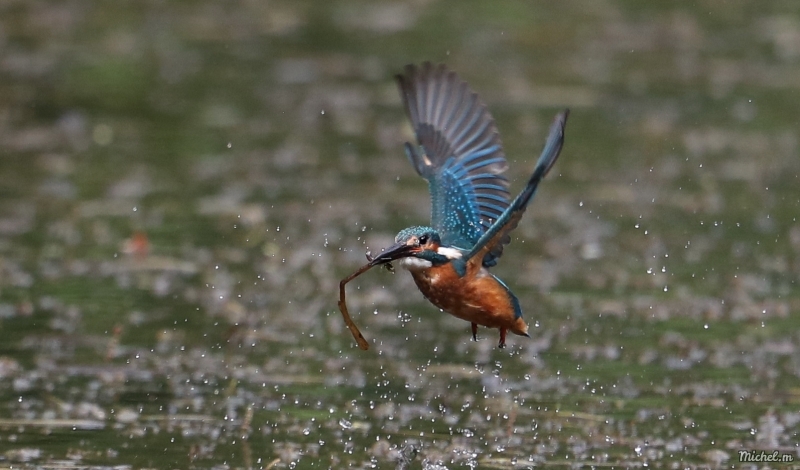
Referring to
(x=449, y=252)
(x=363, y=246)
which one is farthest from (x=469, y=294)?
(x=363, y=246)

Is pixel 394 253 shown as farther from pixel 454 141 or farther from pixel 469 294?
pixel 454 141

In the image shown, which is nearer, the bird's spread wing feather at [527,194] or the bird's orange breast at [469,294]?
the bird's spread wing feather at [527,194]

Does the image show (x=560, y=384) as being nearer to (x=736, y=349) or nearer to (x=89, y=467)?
(x=736, y=349)

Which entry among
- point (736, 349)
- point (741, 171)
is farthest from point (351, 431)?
point (741, 171)

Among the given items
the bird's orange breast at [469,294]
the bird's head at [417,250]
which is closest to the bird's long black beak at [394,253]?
the bird's head at [417,250]

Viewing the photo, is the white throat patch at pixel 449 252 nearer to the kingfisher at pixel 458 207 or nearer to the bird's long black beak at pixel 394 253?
the kingfisher at pixel 458 207

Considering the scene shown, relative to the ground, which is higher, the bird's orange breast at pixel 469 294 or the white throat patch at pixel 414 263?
the white throat patch at pixel 414 263

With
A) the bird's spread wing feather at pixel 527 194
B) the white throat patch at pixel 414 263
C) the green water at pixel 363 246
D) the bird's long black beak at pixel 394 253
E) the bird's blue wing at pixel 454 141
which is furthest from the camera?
the bird's blue wing at pixel 454 141
